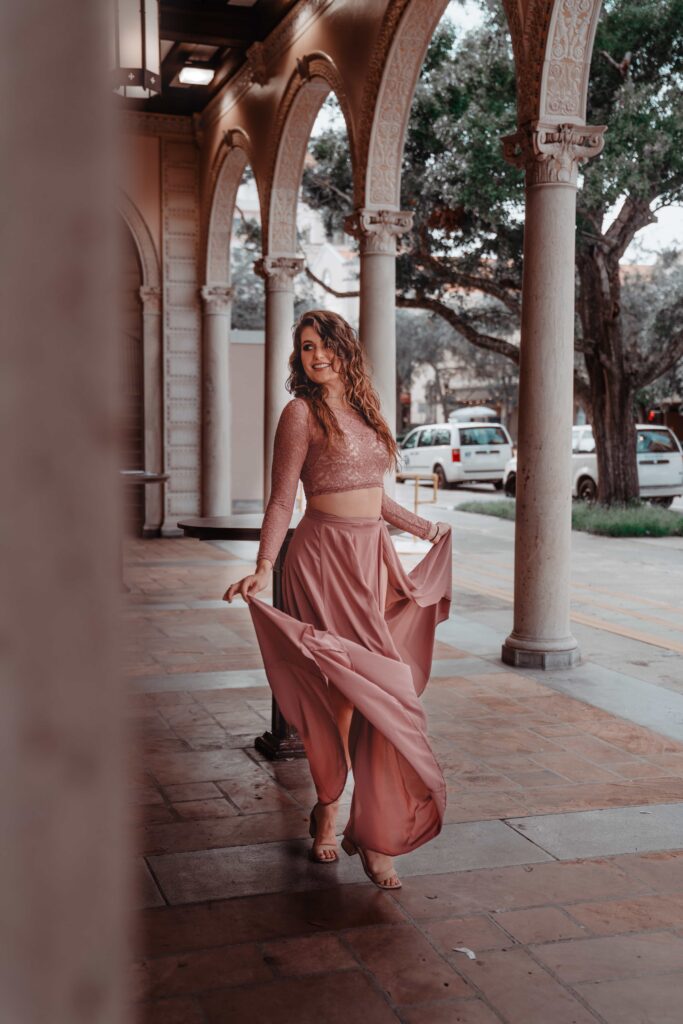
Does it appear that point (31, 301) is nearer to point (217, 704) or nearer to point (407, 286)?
point (217, 704)

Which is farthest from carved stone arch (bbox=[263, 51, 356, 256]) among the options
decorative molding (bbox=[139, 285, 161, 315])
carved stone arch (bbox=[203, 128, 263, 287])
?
decorative molding (bbox=[139, 285, 161, 315])

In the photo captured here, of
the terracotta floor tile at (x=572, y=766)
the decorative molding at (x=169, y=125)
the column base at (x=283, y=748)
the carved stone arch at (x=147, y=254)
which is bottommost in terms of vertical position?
the terracotta floor tile at (x=572, y=766)

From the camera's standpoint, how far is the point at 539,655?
668 centimetres

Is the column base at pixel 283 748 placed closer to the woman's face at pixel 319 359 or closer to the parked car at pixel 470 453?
the woman's face at pixel 319 359

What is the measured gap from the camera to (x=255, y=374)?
1792cm

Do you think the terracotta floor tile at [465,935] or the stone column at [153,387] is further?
the stone column at [153,387]

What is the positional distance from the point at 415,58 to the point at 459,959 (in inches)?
305

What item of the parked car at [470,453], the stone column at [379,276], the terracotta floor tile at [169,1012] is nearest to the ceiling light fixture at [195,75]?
the stone column at [379,276]

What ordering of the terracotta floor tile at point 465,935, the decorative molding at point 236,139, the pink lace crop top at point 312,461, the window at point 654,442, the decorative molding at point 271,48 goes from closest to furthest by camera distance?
the terracotta floor tile at point 465,935 < the pink lace crop top at point 312,461 < the decorative molding at point 271,48 < the decorative molding at point 236,139 < the window at point 654,442

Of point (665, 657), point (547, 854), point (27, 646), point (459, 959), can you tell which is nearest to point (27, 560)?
point (27, 646)

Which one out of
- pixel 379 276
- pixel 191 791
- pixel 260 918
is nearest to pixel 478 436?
pixel 379 276

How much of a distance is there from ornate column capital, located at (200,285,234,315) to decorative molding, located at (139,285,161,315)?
2.30ft

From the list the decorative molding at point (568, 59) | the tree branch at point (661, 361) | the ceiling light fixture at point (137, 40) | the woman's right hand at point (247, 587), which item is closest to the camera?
the woman's right hand at point (247, 587)

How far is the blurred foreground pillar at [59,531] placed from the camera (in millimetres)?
430
